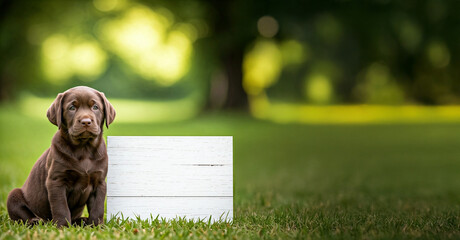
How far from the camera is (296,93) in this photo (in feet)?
101

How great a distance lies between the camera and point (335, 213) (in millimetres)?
5004

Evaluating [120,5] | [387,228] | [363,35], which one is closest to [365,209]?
[387,228]

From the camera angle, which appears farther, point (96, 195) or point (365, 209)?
point (365, 209)

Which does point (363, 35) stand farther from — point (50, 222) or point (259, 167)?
point (50, 222)

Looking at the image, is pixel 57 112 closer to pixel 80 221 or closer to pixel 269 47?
pixel 80 221

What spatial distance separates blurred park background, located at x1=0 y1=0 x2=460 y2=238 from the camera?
6.04m

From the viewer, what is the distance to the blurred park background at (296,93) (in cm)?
604

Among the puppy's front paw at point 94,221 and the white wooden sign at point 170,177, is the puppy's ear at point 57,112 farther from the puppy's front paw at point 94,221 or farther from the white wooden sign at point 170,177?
the puppy's front paw at point 94,221

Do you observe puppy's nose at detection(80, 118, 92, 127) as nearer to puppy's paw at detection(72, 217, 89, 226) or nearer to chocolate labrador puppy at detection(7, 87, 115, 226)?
chocolate labrador puppy at detection(7, 87, 115, 226)

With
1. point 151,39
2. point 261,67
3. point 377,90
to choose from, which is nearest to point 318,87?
point 261,67

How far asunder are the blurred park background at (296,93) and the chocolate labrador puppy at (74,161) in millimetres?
1300

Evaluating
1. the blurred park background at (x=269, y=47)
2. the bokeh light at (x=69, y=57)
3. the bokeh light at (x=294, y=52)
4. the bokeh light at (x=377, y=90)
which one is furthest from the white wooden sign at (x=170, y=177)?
the bokeh light at (x=69, y=57)

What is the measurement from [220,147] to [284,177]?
418 cm

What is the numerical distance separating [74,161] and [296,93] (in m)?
27.4
